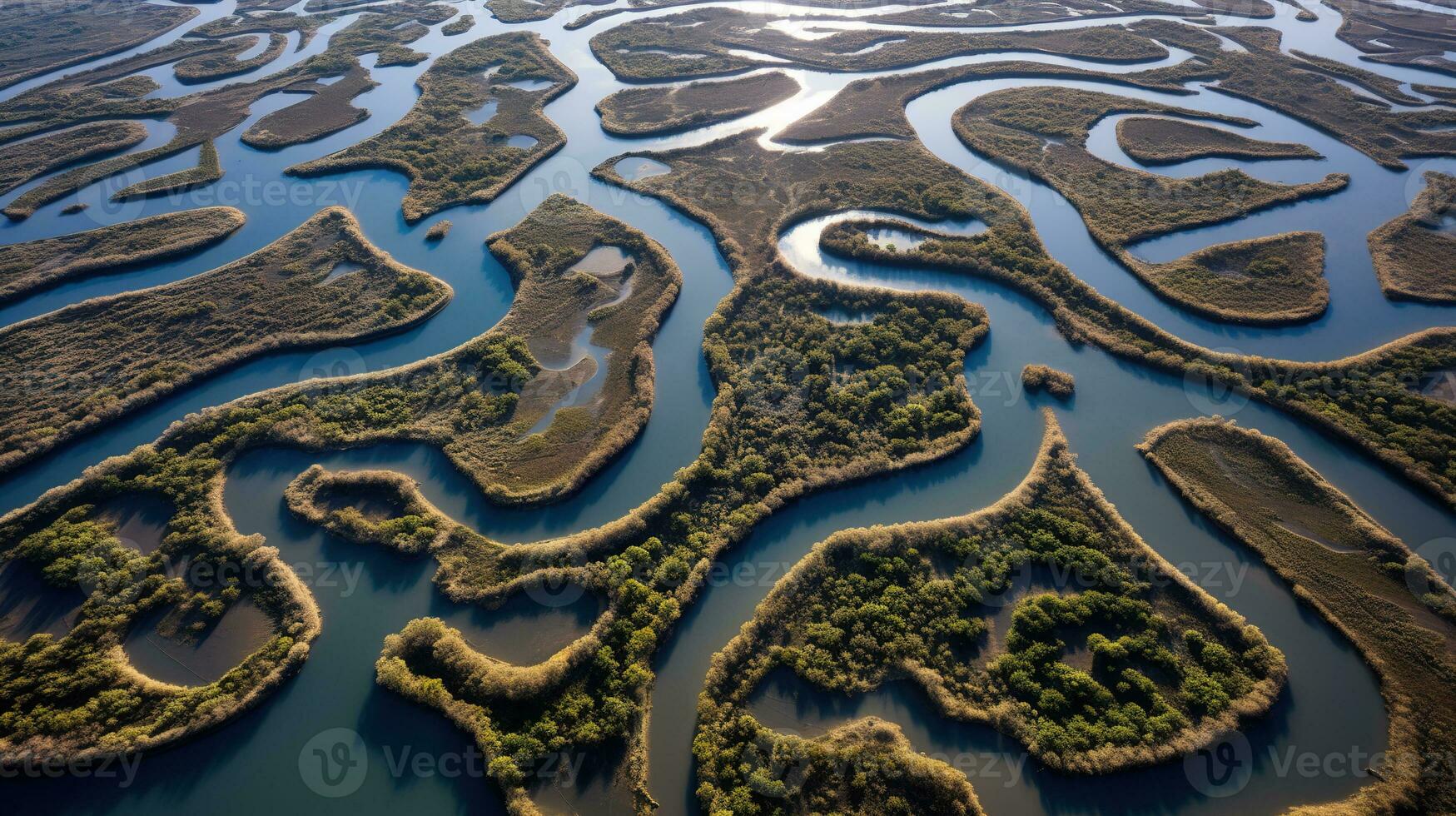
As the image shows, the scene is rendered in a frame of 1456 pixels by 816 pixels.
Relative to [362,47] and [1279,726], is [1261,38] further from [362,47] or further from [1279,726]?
[362,47]

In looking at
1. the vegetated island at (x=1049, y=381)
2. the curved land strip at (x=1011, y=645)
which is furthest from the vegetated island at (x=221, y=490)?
the vegetated island at (x=1049, y=381)

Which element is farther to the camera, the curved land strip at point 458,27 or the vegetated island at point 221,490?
the curved land strip at point 458,27

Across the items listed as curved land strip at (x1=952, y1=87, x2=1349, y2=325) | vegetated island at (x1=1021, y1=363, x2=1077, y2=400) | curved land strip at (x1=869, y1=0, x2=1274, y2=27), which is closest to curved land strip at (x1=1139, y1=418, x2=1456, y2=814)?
vegetated island at (x1=1021, y1=363, x2=1077, y2=400)

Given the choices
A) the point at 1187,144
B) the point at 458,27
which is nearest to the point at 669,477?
the point at 1187,144

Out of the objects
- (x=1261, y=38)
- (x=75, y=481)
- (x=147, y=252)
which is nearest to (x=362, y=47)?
(x=147, y=252)

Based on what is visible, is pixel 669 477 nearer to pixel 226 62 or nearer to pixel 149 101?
pixel 149 101

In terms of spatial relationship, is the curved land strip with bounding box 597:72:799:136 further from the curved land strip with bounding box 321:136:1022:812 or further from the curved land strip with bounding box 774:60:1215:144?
the curved land strip with bounding box 321:136:1022:812

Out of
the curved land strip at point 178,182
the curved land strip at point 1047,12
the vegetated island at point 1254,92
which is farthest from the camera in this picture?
the curved land strip at point 1047,12

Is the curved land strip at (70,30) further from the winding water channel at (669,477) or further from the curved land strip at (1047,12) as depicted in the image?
the curved land strip at (1047,12)
